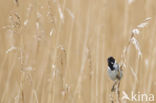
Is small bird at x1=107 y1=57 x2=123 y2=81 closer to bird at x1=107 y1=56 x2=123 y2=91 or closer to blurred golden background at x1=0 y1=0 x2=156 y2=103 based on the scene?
bird at x1=107 y1=56 x2=123 y2=91

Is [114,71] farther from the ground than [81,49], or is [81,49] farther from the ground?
[81,49]

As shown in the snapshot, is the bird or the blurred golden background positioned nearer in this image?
the bird

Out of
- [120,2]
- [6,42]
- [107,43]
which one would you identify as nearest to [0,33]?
[6,42]

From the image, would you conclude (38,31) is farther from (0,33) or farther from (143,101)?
(0,33)

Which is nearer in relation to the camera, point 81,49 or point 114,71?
point 114,71

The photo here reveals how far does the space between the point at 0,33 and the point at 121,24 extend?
0.85 metres

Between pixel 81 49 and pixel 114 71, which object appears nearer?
pixel 114 71

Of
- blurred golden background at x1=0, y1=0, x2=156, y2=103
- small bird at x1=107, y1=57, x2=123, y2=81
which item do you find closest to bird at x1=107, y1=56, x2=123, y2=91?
small bird at x1=107, y1=57, x2=123, y2=81

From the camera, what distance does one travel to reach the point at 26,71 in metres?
1.00

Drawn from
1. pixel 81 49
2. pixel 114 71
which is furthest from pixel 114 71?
pixel 81 49

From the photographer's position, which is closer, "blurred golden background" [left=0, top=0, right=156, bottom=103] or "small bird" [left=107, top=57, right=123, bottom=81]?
"small bird" [left=107, top=57, right=123, bottom=81]

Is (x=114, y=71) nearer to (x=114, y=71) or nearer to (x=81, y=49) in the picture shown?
(x=114, y=71)

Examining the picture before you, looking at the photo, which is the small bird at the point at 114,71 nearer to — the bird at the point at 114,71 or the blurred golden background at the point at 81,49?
the bird at the point at 114,71

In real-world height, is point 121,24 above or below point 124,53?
above
